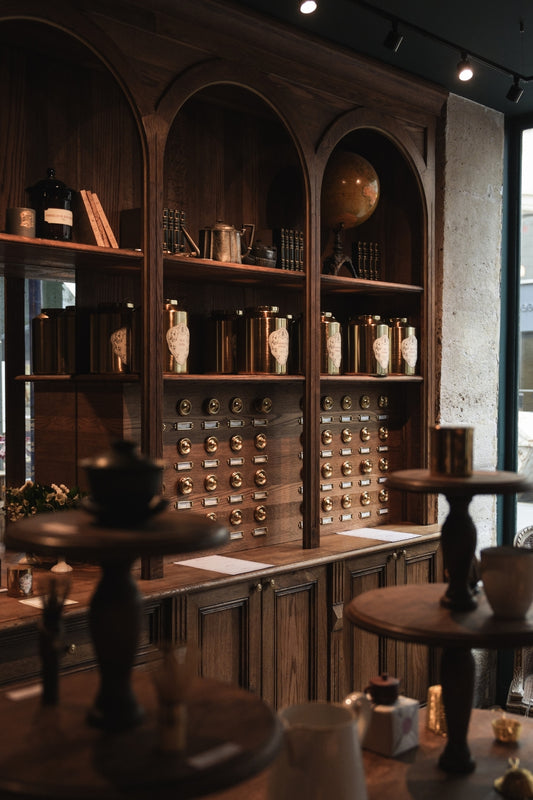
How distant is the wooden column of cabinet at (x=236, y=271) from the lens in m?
3.03

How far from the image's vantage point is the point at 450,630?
1532mm

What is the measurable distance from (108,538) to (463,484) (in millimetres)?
721

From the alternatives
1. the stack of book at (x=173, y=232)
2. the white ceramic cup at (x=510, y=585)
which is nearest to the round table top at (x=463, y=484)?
the white ceramic cup at (x=510, y=585)

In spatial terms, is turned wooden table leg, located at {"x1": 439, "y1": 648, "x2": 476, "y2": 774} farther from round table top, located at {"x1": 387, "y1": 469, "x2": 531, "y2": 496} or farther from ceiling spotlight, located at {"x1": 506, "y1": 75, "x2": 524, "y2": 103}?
ceiling spotlight, located at {"x1": 506, "y1": 75, "x2": 524, "y2": 103}

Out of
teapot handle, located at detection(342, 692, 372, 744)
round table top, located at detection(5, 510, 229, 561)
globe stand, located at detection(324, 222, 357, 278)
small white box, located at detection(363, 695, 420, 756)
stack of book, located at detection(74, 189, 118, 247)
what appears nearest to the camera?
round table top, located at detection(5, 510, 229, 561)

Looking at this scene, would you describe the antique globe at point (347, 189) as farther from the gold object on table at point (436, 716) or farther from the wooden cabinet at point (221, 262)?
the gold object on table at point (436, 716)

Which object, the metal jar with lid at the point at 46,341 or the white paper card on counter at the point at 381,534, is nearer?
the metal jar with lid at the point at 46,341

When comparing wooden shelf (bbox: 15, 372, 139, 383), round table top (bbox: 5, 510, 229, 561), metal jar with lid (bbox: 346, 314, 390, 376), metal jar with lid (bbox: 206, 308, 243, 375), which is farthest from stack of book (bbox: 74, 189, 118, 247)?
round table top (bbox: 5, 510, 229, 561)

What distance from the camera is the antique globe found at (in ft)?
12.9

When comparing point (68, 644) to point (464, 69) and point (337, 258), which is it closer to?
point (337, 258)

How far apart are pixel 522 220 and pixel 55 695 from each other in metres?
4.09

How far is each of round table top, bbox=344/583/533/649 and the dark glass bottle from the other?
1692mm

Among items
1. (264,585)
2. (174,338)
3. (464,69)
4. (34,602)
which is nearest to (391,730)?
(34,602)

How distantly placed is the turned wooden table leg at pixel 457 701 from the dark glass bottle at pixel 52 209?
1.86 meters
